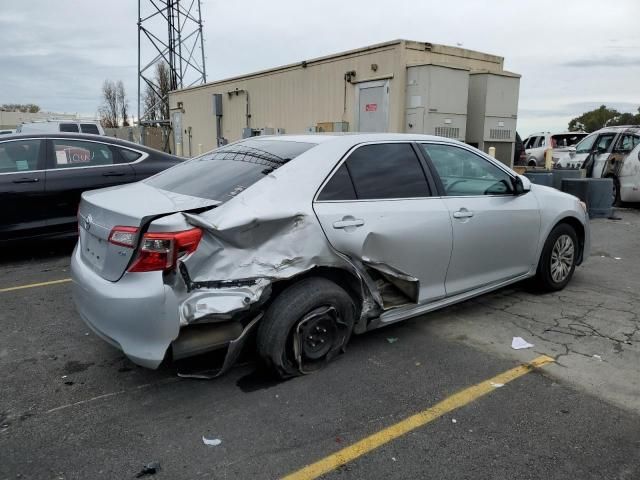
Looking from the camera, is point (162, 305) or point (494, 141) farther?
point (494, 141)

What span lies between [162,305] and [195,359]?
0.94 m

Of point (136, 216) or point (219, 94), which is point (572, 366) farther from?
point (219, 94)

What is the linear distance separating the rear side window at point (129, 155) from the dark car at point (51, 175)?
13mm

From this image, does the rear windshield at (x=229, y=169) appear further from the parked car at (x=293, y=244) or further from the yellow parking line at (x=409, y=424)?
the yellow parking line at (x=409, y=424)

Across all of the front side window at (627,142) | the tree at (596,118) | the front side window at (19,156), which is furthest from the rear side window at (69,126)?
the tree at (596,118)

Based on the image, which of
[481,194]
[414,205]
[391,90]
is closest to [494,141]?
[391,90]

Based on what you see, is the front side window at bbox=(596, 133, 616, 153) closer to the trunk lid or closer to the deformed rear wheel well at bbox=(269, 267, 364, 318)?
the deformed rear wheel well at bbox=(269, 267, 364, 318)

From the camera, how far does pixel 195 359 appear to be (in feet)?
12.0

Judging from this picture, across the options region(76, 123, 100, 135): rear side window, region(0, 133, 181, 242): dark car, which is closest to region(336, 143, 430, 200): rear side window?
region(0, 133, 181, 242): dark car

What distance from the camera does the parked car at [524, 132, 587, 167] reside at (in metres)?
18.5

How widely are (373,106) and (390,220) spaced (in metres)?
8.79

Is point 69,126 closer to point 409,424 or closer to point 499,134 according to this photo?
point 499,134

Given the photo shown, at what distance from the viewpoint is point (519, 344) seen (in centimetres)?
401

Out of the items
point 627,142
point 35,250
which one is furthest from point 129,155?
point 627,142
